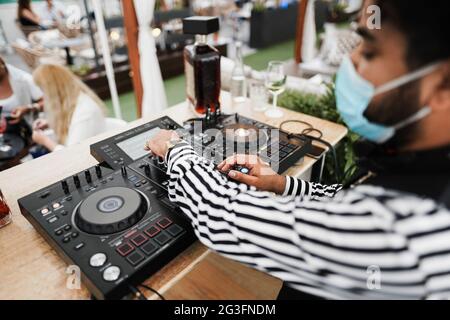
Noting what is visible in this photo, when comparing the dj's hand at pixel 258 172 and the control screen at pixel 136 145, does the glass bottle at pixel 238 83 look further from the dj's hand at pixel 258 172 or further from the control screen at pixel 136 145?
the dj's hand at pixel 258 172

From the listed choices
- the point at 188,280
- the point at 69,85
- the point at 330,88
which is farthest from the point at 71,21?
the point at 188,280

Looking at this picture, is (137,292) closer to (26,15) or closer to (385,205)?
(385,205)

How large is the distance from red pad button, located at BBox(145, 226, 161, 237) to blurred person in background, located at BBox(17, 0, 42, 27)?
5324 mm

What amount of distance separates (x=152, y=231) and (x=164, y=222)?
3cm

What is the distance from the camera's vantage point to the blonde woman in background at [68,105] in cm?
159

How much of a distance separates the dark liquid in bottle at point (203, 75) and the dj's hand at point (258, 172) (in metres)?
0.42

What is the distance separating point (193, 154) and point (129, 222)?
21 cm

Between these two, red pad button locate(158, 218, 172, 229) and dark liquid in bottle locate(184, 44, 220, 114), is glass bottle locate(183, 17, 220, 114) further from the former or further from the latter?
red pad button locate(158, 218, 172, 229)

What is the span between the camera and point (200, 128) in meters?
1.04

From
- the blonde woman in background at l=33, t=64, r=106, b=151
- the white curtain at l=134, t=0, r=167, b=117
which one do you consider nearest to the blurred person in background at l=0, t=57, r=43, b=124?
the blonde woman in background at l=33, t=64, r=106, b=151

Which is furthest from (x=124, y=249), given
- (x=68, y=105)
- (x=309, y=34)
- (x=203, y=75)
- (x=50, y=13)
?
(x=50, y=13)

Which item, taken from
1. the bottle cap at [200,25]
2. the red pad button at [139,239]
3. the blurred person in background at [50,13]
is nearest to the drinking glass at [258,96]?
the bottle cap at [200,25]

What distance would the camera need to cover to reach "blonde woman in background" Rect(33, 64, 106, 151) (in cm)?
159

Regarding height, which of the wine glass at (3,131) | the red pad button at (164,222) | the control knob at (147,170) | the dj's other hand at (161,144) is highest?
the dj's other hand at (161,144)
